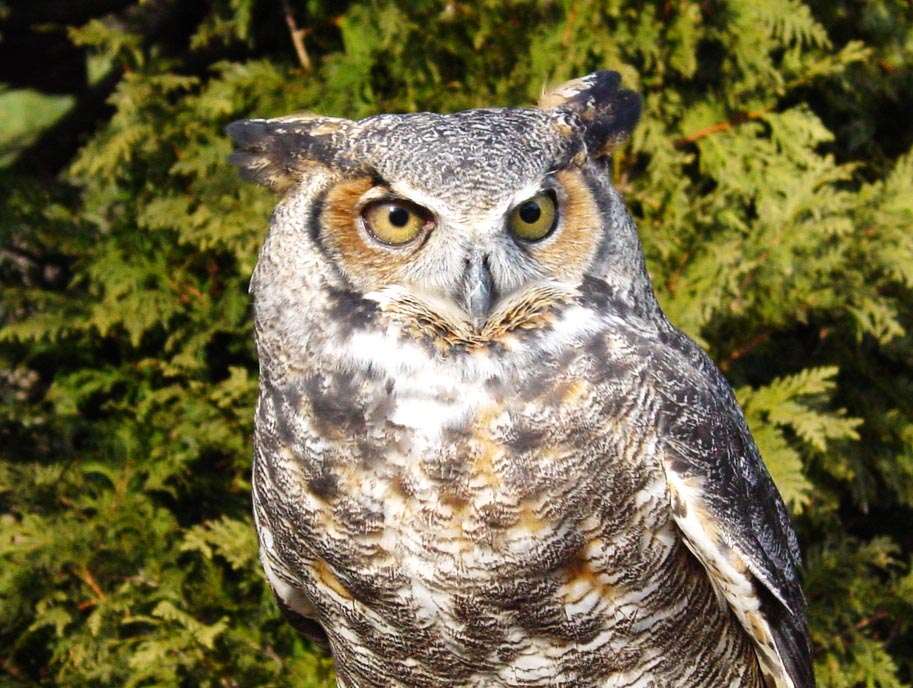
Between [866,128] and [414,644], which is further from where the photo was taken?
[866,128]

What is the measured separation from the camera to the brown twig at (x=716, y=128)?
2.92m

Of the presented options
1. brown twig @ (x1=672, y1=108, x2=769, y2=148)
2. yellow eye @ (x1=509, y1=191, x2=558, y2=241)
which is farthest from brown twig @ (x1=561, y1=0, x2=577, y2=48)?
yellow eye @ (x1=509, y1=191, x2=558, y2=241)

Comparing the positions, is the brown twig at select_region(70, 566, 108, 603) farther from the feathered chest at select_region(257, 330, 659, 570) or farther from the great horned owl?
the feathered chest at select_region(257, 330, 659, 570)

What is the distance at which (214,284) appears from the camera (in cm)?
282

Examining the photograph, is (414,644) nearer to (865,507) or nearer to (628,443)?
(628,443)

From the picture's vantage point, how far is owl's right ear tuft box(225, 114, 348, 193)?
1.52m

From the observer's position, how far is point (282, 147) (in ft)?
5.16

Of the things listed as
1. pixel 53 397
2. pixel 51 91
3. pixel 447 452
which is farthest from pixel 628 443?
pixel 51 91

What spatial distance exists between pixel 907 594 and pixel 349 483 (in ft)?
6.84

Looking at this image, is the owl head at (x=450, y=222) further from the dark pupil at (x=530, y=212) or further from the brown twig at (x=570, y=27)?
the brown twig at (x=570, y=27)

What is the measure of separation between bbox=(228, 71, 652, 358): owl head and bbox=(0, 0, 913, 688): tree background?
1074mm

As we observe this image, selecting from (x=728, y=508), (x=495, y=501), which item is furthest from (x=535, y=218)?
(x=728, y=508)

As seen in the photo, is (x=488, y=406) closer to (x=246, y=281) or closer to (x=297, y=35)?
(x=246, y=281)

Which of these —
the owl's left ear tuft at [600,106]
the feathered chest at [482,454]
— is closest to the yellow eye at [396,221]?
the feathered chest at [482,454]
